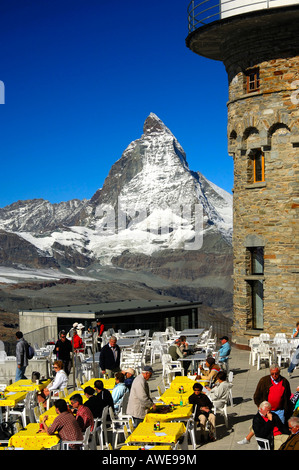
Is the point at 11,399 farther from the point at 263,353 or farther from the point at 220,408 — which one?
the point at 263,353

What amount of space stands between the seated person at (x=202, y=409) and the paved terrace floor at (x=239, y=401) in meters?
0.29

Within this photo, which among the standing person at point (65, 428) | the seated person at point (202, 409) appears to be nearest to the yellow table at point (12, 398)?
the standing person at point (65, 428)

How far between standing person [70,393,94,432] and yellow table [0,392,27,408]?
8.25ft

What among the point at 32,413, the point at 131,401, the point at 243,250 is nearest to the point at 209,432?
the point at 131,401

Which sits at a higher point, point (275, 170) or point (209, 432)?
point (275, 170)

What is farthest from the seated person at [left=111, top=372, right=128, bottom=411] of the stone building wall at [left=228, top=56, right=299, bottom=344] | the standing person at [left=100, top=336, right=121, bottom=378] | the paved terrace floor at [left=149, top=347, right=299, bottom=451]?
the stone building wall at [left=228, top=56, right=299, bottom=344]

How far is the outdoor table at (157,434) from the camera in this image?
10258mm

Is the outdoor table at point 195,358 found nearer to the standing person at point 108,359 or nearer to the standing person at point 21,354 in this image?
the standing person at point 108,359

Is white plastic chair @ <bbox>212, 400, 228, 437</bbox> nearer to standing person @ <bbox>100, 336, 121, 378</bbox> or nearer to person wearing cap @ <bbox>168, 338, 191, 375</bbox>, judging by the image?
standing person @ <bbox>100, 336, 121, 378</bbox>

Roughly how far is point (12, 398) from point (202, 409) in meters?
3.69

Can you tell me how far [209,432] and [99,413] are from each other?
79.3 inches
